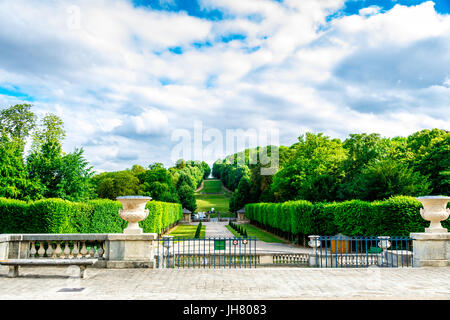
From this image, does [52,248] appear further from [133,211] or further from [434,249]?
[434,249]

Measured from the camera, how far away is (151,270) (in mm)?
10289

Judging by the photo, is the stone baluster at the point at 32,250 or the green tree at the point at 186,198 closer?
the stone baluster at the point at 32,250

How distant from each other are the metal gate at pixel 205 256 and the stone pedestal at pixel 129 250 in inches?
20.7

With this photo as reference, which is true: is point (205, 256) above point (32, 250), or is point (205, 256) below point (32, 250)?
below

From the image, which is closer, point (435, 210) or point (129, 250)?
point (129, 250)

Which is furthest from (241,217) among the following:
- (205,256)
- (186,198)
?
(205,256)

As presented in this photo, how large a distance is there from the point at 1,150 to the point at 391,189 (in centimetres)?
2934

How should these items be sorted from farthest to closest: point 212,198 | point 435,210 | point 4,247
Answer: point 212,198 < point 435,210 < point 4,247

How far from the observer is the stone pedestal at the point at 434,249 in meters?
11.1

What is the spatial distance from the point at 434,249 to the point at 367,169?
16721 mm

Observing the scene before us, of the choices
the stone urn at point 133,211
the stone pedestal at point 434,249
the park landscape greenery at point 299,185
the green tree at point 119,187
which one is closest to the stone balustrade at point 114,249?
the stone urn at point 133,211

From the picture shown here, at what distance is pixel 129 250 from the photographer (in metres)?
10.6

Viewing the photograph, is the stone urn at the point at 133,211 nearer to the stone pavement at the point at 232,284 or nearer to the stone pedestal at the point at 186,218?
the stone pavement at the point at 232,284

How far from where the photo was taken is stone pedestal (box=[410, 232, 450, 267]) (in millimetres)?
11062
